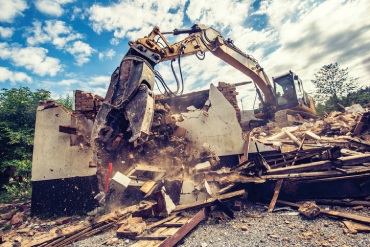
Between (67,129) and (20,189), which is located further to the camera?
(20,189)

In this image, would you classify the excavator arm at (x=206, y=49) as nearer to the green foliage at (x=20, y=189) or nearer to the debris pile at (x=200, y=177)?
the debris pile at (x=200, y=177)

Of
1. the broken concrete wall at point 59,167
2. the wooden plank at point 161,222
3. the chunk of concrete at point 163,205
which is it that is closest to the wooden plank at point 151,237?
the wooden plank at point 161,222

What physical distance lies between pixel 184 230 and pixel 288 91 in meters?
9.70

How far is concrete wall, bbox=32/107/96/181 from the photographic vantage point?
4.98 m

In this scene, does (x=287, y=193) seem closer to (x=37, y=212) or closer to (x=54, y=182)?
(x=54, y=182)

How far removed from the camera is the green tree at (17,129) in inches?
339

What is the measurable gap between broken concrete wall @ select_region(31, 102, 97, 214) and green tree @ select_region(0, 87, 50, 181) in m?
4.71

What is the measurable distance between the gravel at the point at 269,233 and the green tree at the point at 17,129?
7783mm

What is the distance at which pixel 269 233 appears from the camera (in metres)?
2.99

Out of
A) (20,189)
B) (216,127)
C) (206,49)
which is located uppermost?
(206,49)

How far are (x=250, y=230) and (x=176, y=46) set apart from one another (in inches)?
180

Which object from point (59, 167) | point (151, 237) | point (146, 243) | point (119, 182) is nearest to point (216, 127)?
point (119, 182)

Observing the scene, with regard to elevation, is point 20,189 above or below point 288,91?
below

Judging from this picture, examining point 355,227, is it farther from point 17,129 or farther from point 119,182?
point 17,129
